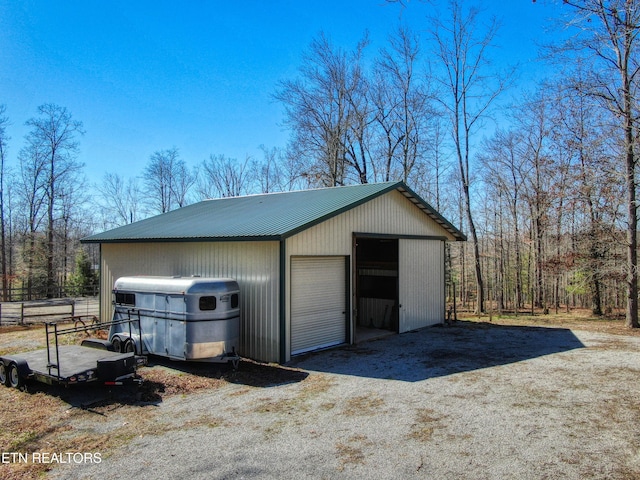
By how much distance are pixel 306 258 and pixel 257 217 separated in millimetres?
1867

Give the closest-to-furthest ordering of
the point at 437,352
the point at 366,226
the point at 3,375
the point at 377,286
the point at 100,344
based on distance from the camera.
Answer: the point at 3,375
the point at 100,344
the point at 437,352
the point at 366,226
the point at 377,286

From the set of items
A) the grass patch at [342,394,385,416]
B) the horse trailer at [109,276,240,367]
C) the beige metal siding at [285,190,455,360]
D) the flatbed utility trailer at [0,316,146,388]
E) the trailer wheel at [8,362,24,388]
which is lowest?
the grass patch at [342,394,385,416]

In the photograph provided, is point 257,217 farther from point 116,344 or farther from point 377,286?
point 377,286

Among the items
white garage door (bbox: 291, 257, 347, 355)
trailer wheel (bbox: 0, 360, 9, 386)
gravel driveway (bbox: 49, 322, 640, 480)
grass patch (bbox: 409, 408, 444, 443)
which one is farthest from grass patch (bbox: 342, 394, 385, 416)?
trailer wheel (bbox: 0, 360, 9, 386)

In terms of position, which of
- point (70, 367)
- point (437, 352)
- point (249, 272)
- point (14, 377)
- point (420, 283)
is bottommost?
point (437, 352)

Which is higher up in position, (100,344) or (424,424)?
(100,344)

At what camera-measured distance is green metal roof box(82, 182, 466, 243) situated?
33.1ft

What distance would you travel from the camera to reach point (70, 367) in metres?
7.62

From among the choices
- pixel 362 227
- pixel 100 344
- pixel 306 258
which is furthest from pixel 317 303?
pixel 100 344

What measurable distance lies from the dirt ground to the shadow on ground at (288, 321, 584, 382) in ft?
0.28

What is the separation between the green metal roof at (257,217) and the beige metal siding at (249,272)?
0.41m

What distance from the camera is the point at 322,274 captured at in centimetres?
1108

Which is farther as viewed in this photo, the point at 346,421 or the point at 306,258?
the point at 306,258

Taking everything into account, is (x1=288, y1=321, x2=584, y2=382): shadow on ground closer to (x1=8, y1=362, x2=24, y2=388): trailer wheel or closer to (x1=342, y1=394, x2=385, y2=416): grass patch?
(x1=342, y1=394, x2=385, y2=416): grass patch
